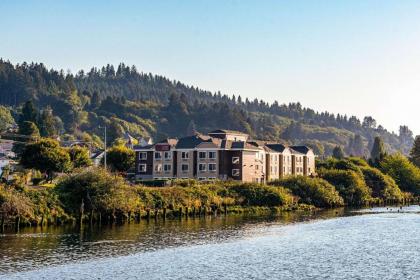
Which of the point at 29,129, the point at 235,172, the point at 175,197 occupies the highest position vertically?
the point at 29,129

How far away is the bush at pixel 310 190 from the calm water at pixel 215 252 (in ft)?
124

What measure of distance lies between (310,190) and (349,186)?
667 inches

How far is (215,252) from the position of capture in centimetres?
5706

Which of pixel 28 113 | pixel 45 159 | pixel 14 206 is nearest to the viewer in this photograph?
pixel 14 206

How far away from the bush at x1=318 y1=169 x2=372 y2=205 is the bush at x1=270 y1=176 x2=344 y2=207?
32.0ft

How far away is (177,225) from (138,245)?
20.9m

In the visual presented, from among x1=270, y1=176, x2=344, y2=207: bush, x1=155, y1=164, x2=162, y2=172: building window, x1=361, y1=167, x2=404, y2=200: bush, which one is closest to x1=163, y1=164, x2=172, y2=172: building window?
x1=155, y1=164, x2=162, y2=172: building window

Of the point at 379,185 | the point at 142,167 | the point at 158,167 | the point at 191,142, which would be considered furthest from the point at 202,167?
the point at 379,185

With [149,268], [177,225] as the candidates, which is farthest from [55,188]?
[149,268]

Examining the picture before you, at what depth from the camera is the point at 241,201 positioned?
109 m

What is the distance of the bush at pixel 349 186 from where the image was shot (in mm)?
135500

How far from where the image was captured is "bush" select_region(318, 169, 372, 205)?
13550 centimetres

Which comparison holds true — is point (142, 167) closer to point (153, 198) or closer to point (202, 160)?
point (202, 160)

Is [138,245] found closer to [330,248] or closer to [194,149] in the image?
[330,248]
